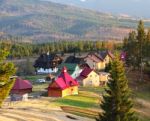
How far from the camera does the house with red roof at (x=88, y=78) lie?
101750 millimetres

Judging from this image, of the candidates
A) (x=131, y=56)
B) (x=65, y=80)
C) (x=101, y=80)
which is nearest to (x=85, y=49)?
(x=131, y=56)

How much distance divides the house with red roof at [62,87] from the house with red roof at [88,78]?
1582 centimetres

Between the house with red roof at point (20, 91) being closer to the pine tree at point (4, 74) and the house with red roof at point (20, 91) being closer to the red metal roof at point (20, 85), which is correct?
the red metal roof at point (20, 85)

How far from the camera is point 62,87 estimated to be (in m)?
80.6

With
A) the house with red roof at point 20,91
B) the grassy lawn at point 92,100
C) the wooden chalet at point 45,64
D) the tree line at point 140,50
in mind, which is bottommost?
the grassy lawn at point 92,100

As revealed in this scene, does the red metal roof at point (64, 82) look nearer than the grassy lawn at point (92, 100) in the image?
No

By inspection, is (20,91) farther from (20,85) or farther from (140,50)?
(140,50)

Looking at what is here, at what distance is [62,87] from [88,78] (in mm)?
22061

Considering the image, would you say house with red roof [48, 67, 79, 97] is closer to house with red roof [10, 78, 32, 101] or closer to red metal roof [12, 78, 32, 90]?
house with red roof [10, 78, 32, 101]

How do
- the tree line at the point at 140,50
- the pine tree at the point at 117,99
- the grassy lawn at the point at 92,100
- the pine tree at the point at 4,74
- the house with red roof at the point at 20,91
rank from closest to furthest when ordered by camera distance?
1. the pine tree at the point at 4,74
2. the pine tree at the point at 117,99
3. the grassy lawn at the point at 92,100
4. the house with red roof at the point at 20,91
5. the tree line at the point at 140,50

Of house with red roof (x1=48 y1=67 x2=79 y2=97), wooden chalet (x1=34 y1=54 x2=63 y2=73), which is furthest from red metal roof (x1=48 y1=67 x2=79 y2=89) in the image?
wooden chalet (x1=34 y1=54 x2=63 y2=73)

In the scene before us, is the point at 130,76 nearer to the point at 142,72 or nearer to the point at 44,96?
the point at 142,72

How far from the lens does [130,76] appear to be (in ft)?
369

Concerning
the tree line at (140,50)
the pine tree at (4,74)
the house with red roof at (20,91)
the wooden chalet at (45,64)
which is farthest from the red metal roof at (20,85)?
the wooden chalet at (45,64)
